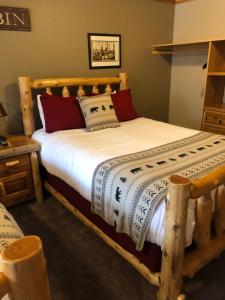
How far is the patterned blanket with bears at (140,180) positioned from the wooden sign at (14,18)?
1700 millimetres

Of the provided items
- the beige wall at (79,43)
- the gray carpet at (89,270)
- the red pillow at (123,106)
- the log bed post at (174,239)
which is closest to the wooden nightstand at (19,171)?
the gray carpet at (89,270)

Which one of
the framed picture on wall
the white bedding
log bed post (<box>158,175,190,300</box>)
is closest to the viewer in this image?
log bed post (<box>158,175,190,300</box>)

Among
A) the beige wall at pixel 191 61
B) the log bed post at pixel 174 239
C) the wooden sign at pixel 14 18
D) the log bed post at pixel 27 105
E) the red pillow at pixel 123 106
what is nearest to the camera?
the log bed post at pixel 174 239

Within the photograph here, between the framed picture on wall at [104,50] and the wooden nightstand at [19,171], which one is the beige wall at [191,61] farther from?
the wooden nightstand at [19,171]

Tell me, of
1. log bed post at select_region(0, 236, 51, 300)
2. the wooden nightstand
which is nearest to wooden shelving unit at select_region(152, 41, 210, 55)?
the wooden nightstand

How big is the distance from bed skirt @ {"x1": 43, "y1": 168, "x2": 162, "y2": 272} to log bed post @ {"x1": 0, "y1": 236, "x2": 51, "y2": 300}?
83 cm

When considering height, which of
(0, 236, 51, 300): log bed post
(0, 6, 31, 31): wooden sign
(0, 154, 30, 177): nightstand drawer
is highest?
(0, 6, 31, 31): wooden sign

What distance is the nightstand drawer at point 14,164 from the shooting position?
6.84 feet

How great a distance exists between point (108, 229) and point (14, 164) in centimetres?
106

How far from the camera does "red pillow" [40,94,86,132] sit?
7.69ft

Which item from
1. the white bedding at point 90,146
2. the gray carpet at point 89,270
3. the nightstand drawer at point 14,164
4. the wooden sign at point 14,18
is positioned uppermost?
the wooden sign at point 14,18

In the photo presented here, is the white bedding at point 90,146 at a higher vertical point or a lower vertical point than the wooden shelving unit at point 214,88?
lower

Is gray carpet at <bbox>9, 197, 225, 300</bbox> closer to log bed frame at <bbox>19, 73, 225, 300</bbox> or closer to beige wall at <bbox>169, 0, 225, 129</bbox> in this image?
log bed frame at <bbox>19, 73, 225, 300</bbox>

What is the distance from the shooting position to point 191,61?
11.4ft
